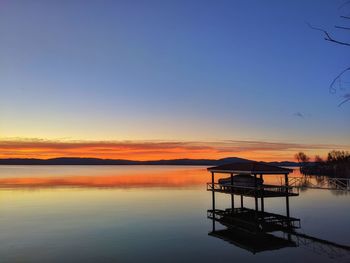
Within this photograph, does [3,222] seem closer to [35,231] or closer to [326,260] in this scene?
[35,231]

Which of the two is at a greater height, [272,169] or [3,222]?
[272,169]

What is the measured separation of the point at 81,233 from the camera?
110 feet

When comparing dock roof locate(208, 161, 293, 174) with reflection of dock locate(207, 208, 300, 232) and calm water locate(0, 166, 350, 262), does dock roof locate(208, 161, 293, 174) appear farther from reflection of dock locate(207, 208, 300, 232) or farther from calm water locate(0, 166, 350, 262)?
calm water locate(0, 166, 350, 262)

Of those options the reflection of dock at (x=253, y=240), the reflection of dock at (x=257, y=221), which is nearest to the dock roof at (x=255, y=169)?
the reflection of dock at (x=257, y=221)

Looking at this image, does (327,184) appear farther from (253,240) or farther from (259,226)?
(253,240)

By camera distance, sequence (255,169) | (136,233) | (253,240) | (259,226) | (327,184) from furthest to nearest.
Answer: (327,184), (255,169), (259,226), (136,233), (253,240)

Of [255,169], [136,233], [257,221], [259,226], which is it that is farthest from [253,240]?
[136,233]

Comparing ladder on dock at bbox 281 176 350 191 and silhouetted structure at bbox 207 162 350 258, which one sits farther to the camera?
ladder on dock at bbox 281 176 350 191

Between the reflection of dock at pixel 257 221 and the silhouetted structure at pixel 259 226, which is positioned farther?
the reflection of dock at pixel 257 221

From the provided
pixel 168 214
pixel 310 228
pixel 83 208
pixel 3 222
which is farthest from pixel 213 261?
pixel 83 208

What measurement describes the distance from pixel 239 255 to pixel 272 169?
1190 centimetres

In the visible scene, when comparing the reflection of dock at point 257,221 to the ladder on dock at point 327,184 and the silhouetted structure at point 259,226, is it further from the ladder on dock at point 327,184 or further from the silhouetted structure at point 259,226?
the ladder on dock at point 327,184

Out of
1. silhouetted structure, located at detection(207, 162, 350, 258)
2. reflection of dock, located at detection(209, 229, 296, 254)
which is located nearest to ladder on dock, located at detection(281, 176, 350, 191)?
silhouetted structure, located at detection(207, 162, 350, 258)

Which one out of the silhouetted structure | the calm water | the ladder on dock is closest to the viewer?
the calm water
